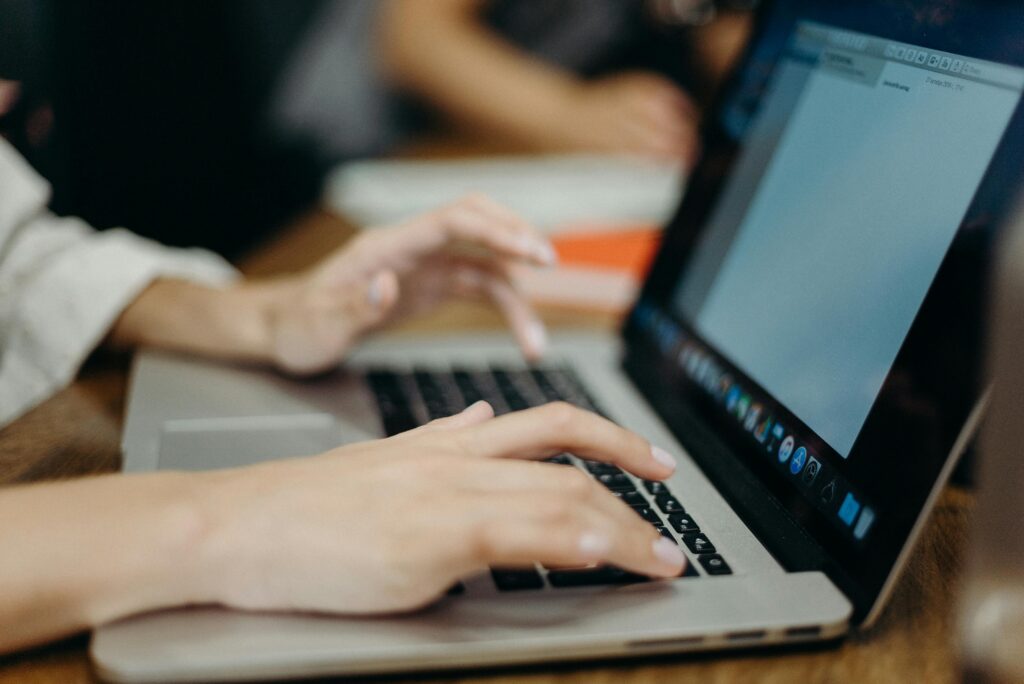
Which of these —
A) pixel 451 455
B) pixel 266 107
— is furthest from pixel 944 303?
pixel 266 107

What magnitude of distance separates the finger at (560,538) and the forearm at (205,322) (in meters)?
0.35

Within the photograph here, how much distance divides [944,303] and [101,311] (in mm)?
549

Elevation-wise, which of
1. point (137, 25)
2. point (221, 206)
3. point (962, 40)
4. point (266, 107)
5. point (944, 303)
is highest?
point (962, 40)

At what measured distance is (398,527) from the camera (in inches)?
13.7

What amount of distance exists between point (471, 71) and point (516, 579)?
145cm

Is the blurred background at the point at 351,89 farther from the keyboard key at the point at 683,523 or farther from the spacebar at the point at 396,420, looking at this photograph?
the keyboard key at the point at 683,523

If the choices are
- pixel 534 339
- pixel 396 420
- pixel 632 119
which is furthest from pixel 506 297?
pixel 632 119

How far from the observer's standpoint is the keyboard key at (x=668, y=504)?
0.45 meters

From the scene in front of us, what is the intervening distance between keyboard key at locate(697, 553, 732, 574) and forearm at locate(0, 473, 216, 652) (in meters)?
0.20

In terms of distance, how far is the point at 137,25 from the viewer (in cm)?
128

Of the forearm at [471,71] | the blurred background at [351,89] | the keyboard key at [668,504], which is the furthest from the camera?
the forearm at [471,71]

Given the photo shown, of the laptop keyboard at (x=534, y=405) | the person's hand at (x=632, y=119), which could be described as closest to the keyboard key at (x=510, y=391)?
the laptop keyboard at (x=534, y=405)

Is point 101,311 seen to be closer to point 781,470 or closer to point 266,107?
point 781,470

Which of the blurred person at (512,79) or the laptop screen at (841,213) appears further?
the blurred person at (512,79)
